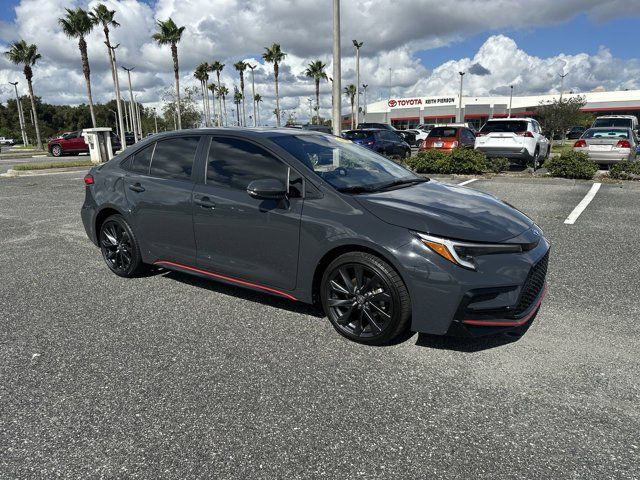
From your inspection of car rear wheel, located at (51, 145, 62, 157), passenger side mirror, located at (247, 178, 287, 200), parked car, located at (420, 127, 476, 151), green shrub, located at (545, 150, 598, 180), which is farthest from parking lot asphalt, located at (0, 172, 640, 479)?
car rear wheel, located at (51, 145, 62, 157)

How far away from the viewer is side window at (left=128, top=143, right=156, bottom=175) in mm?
4699

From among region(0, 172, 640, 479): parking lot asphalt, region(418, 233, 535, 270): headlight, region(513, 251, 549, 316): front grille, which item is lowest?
region(0, 172, 640, 479): parking lot asphalt

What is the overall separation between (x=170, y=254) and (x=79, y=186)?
10778 millimetres

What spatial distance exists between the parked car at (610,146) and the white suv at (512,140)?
4.38 feet

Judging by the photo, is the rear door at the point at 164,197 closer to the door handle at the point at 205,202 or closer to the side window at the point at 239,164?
the door handle at the point at 205,202

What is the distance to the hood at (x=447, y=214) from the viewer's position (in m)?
3.11

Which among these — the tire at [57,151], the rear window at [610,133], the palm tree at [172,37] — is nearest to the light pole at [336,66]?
the rear window at [610,133]

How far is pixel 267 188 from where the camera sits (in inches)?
138

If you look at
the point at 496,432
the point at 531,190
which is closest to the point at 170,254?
the point at 496,432

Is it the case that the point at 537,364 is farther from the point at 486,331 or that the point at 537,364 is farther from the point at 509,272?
the point at 509,272

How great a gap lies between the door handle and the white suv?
500 inches

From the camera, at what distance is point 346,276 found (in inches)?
134

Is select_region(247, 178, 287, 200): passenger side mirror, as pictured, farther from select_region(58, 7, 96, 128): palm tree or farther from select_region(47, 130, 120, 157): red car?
select_region(58, 7, 96, 128): palm tree

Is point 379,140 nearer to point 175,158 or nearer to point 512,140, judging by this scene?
point 512,140
